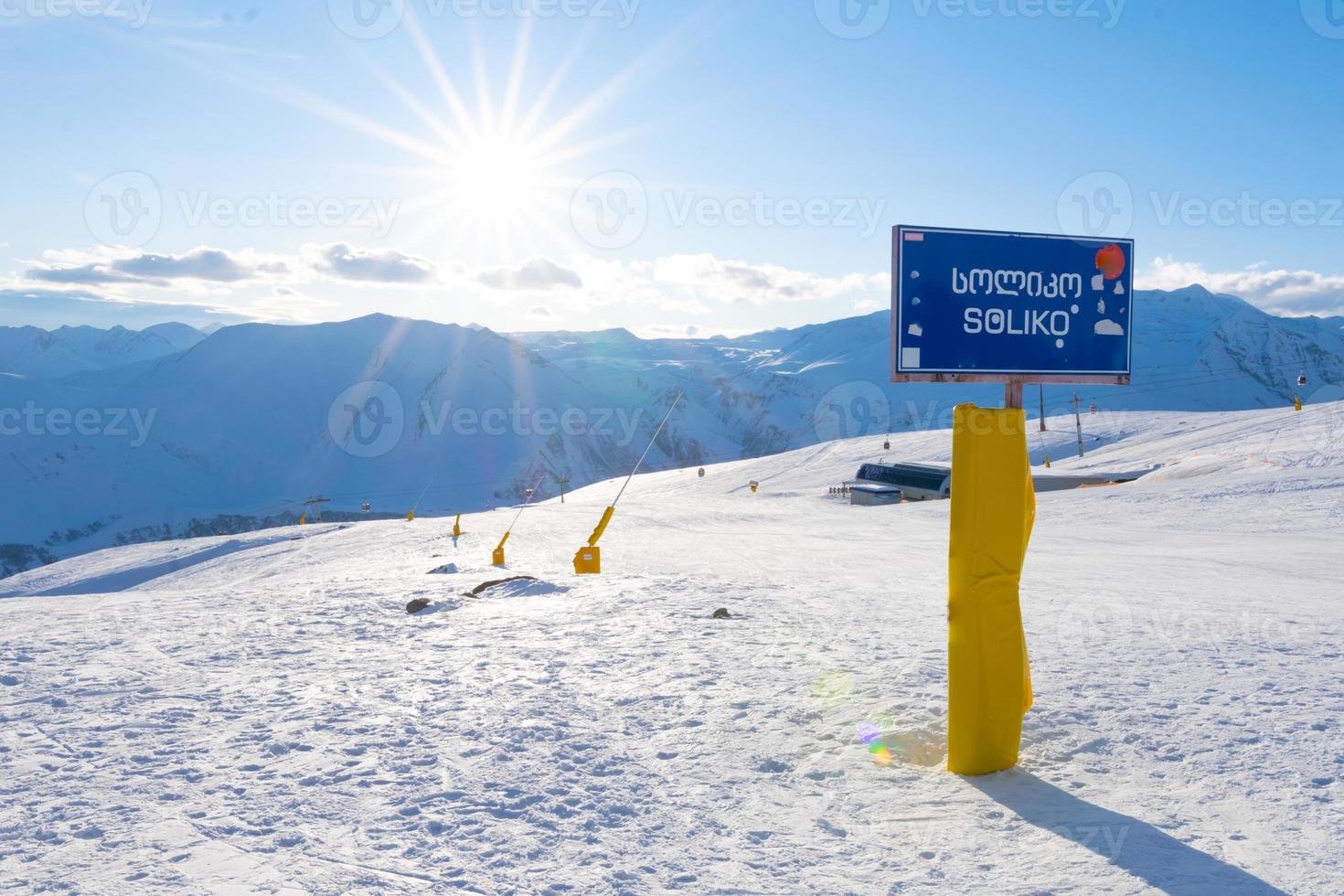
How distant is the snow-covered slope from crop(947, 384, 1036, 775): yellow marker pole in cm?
29

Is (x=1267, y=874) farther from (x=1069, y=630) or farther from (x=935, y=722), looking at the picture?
(x=1069, y=630)

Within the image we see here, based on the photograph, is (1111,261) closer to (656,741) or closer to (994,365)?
(994,365)

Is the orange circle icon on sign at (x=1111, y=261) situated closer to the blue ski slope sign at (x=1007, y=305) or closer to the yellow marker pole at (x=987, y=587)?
the blue ski slope sign at (x=1007, y=305)

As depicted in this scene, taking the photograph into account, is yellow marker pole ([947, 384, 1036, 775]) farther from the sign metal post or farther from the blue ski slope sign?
the blue ski slope sign

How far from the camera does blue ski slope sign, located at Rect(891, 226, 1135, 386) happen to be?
527cm

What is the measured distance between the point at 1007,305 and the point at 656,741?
12.3 feet

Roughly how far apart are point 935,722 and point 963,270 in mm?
3163

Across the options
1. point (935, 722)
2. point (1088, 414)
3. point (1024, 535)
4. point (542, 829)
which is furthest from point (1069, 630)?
point (1088, 414)

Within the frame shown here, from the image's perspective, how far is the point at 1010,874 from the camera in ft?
12.5

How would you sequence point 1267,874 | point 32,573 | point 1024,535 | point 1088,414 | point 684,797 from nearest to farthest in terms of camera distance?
point 1267,874 → point 684,797 → point 1024,535 → point 32,573 → point 1088,414

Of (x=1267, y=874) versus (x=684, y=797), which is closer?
(x=1267, y=874)

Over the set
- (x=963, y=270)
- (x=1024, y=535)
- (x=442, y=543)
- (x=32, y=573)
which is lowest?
(x=32, y=573)

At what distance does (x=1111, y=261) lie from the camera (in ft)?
17.8

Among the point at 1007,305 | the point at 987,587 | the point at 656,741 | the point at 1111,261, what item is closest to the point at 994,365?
the point at 1007,305
